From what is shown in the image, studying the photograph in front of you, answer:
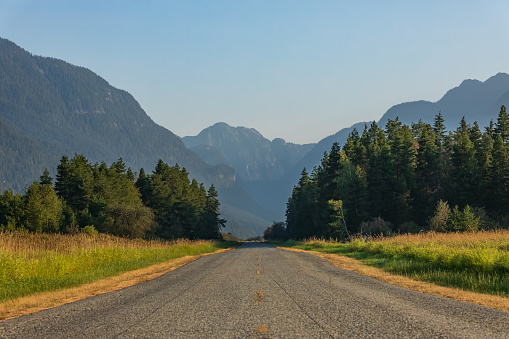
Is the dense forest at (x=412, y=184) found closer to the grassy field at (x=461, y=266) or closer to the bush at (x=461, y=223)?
the bush at (x=461, y=223)

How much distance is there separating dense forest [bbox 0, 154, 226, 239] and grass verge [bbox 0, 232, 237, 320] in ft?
26.7

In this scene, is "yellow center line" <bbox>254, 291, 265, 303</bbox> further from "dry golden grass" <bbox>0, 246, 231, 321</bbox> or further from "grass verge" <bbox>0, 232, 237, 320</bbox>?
"grass verge" <bbox>0, 232, 237, 320</bbox>

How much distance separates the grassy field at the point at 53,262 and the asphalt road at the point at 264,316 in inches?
167

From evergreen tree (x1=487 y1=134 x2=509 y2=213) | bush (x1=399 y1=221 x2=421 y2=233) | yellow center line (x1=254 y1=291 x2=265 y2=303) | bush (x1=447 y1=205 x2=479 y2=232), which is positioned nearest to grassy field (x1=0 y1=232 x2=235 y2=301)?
yellow center line (x1=254 y1=291 x2=265 y2=303)

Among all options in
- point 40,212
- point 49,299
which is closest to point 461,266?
point 49,299

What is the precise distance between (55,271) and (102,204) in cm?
4807

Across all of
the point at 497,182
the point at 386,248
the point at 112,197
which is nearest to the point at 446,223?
the point at 386,248

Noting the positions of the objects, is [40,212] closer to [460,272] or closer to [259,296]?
[259,296]

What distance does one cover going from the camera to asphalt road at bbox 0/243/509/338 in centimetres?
628

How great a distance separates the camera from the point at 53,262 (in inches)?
649

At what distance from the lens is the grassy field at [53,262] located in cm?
1334

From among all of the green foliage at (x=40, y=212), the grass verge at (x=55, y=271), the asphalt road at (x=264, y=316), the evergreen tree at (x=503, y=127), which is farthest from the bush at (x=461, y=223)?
the green foliage at (x=40, y=212)

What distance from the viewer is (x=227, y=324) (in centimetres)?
684

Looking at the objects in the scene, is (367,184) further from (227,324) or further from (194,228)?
(227,324)
